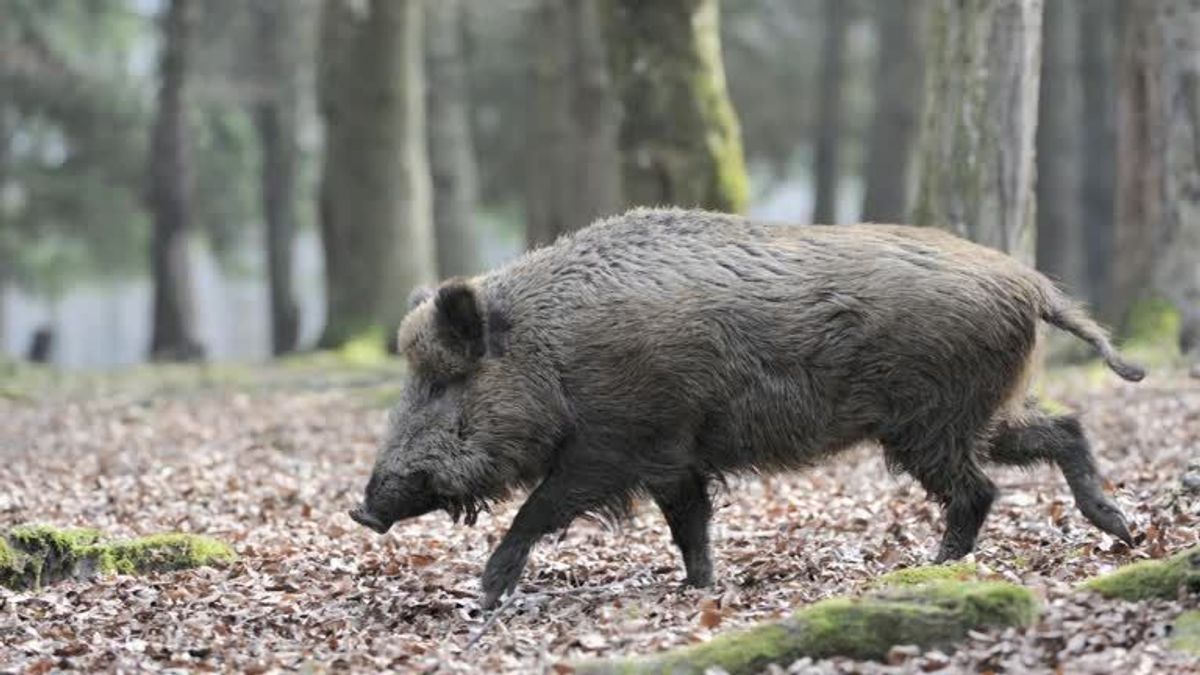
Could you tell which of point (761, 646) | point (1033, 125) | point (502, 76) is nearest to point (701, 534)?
point (761, 646)

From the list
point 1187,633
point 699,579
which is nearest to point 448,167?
point 699,579

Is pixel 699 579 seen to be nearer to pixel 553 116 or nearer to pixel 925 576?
pixel 925 576

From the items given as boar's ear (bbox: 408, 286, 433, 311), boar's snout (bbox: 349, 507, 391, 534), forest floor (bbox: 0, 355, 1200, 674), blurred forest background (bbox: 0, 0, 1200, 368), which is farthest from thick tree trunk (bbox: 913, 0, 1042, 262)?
boar's snout (bbox: 349, 507, 391, 534)

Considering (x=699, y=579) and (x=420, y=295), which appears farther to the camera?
(x=420, y=295)

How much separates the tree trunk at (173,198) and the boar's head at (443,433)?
20954 mm

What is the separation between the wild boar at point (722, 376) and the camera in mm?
8391

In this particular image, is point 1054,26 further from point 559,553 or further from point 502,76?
point 559,553

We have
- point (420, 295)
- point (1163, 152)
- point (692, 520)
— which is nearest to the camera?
point (692, 520)

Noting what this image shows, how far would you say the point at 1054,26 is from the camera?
27.4m

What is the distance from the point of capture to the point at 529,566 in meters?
9.77

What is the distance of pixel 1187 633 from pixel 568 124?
22983 mm

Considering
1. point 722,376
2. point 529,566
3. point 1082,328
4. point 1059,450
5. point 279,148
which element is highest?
point 279,148

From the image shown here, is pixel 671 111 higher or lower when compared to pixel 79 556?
higher

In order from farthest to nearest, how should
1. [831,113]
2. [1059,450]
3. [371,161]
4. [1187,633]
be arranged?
[831,113] → [371,161] → [1059,450] → [1187,633]
